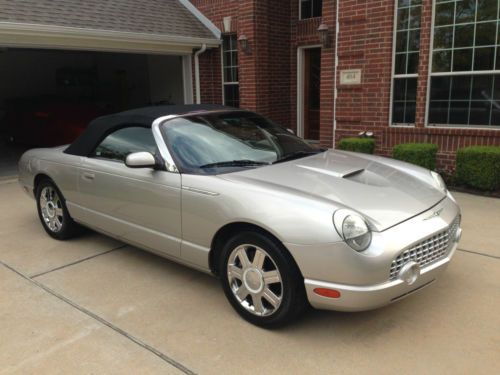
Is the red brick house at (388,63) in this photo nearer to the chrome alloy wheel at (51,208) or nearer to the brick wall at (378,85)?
the brick wall at (378,85)

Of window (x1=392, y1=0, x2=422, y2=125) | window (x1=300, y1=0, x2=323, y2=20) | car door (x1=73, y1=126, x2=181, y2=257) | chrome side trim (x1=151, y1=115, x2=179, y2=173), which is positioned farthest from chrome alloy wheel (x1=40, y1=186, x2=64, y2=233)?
window (x1=300, y1=0, x2=323, y2=20)

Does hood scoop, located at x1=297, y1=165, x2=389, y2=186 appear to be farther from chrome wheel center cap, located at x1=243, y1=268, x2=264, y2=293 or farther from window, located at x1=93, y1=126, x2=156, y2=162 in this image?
window, located at x1=93, y1=126, x2=156, y2=162

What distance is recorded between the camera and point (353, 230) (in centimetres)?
274

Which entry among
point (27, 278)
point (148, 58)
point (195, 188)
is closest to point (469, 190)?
point (195, 188)

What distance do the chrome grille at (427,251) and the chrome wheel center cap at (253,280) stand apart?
845 millimetres

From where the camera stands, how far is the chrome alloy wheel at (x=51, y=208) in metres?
5.02

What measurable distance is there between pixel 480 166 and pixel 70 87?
48.9ft

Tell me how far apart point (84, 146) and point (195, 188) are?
184 centimetres

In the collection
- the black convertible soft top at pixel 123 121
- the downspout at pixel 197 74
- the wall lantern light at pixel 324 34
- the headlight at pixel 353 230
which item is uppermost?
the wall lantern light at pixel 324 34

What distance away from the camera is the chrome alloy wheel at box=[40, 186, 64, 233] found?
502cm

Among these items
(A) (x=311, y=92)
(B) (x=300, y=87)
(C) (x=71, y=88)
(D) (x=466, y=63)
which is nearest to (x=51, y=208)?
(D) (x=466, y=63)

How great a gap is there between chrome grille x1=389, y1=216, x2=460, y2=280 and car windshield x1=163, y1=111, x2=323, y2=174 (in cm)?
137

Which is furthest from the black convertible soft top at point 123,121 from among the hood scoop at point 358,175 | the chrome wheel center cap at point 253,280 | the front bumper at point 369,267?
the front bumper at point 369,267

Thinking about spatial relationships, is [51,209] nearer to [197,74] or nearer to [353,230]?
[353,230]
